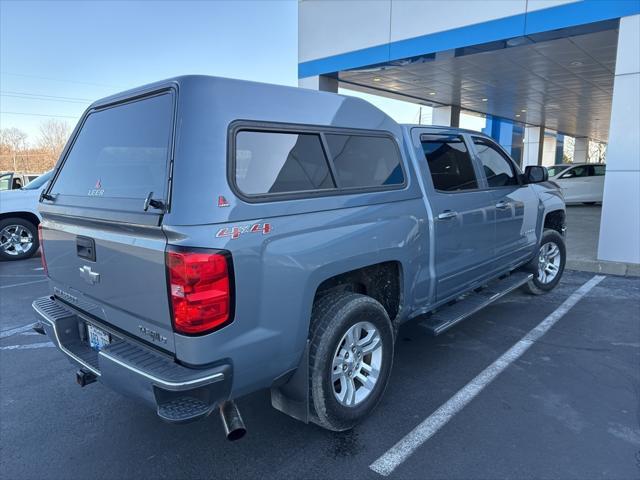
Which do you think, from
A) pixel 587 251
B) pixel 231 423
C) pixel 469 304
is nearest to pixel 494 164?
pixel 469 304

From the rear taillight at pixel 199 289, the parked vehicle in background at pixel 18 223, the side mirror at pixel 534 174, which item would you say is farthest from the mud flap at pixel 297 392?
the parked vehicle in background at pixel 18 223

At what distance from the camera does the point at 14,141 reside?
55188 millimetres

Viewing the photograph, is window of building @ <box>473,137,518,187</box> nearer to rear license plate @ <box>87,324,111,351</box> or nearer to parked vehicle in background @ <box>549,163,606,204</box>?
rear license plate @ <box>87,324,111,351</box>

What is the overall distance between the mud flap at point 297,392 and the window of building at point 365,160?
3.69 ft

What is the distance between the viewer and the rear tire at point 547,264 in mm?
5781

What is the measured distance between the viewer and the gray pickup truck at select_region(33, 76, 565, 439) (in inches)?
88.1

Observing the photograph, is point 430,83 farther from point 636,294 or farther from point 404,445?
point 404,445

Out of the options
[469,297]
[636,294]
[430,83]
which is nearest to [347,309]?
[469,297]

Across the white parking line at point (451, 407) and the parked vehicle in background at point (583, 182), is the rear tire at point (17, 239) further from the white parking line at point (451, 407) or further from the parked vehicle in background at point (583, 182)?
the parked vehicle in background at point (583, 182)

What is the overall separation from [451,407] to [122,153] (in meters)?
2.76

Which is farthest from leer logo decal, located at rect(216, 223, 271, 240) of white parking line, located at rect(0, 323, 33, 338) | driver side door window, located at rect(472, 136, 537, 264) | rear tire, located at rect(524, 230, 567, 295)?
rear tire, located at rect(524, 230, 567, 295)

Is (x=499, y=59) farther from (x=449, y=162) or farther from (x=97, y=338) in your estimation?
(x=97, y=338)

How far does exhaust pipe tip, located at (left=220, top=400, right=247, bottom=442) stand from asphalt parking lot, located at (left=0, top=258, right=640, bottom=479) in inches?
18.2

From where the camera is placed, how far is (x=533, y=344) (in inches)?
174
